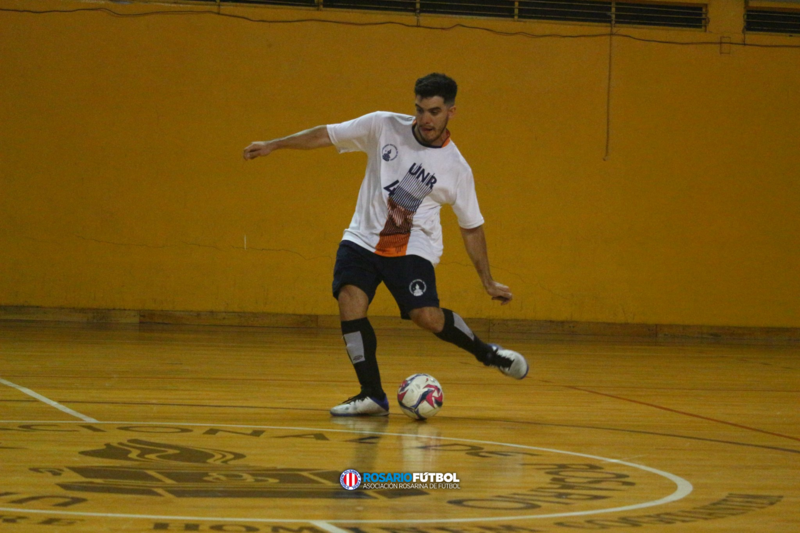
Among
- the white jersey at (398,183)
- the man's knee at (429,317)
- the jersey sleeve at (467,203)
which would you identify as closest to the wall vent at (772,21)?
the jersey sleeve at (467,203)

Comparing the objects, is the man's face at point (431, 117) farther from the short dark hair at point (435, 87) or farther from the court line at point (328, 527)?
the court line at point (328, 527)

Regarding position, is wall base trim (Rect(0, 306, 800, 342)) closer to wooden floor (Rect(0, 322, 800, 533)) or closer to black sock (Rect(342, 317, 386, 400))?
wooden floor (Rect(0, 322, 800, 533))

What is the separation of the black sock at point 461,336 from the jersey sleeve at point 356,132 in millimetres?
799

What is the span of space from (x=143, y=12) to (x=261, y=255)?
2.61 meters

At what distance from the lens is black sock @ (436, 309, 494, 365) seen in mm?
4133

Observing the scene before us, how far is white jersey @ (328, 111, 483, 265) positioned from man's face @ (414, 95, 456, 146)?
5 centimetres

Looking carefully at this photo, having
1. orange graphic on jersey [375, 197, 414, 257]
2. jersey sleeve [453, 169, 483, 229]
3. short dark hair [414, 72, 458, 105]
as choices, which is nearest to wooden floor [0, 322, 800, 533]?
orange graphic on jersey [375, 197, 414, 257]

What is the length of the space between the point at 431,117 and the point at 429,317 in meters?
0.81

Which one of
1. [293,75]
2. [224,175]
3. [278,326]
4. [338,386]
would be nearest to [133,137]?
[224,175]

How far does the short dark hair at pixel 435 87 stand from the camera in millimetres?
3863

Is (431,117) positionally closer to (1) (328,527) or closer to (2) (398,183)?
(2) (398,183)

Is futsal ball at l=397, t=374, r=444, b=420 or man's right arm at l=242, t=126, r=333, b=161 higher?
man's right arm at l=242, t=126, r=333, b=161

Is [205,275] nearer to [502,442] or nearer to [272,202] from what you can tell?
[272,202]

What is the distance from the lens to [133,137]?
9484mm
